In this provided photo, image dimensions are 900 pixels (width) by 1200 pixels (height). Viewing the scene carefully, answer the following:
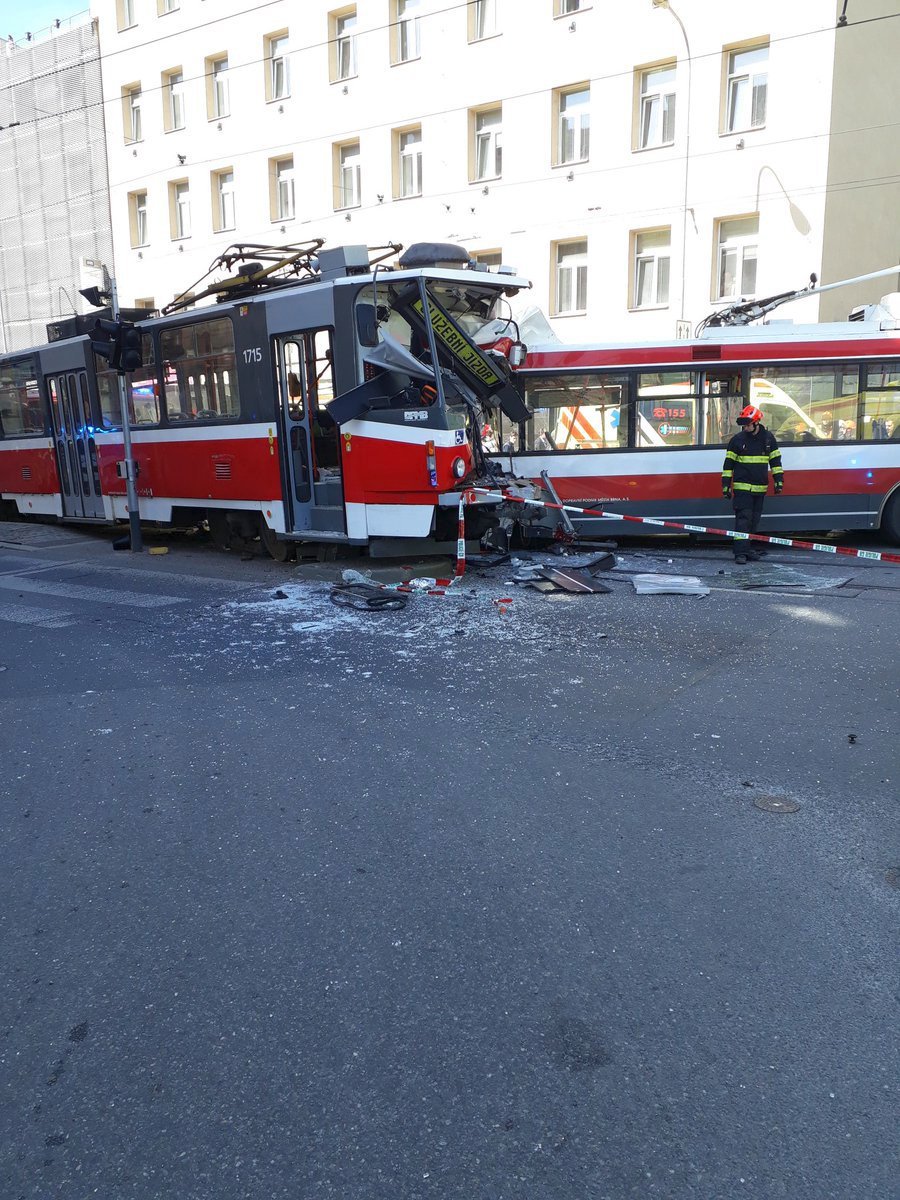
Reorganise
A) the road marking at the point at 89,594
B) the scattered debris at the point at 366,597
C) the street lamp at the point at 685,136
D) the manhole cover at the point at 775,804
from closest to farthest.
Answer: the manhole cover at the point at 775,804, the scattered debris at the point at 366,597, the road marking at the point at 89,594, the street lamp at the point at 685,136

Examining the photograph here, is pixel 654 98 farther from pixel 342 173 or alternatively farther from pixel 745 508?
pixel 745 508

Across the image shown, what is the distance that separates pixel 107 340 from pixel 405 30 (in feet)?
49.0

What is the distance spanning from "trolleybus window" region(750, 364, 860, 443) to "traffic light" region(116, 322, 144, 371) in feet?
27.3

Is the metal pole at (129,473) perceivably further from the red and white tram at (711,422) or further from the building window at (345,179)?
the building window at (345,179)

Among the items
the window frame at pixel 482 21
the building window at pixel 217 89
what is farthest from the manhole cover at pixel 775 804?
the building window at pixel 217 89

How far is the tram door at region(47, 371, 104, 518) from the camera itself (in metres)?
14.5

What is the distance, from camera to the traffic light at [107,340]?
12484 millimetres

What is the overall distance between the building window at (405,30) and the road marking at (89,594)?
60.2 feet

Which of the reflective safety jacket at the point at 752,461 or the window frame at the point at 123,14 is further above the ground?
the window frame at the point at 123,14

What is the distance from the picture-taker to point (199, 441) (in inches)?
479

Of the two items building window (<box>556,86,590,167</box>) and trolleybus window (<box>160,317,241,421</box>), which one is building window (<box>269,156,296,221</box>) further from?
trolleybus window (<box>160,317,241,421</box>)

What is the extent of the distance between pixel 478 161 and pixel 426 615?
697 inches

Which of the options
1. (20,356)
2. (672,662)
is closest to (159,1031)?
(672,662)

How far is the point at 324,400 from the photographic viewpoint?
34.5ft
